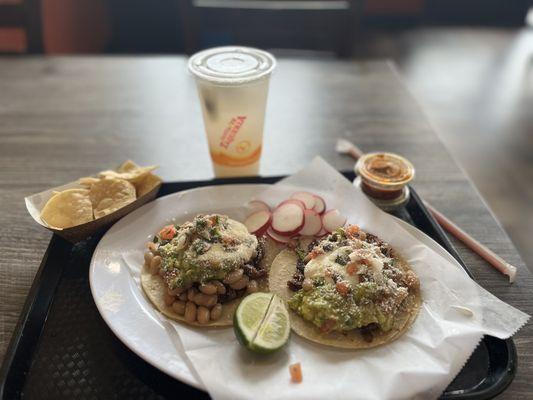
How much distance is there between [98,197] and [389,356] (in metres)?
1.24

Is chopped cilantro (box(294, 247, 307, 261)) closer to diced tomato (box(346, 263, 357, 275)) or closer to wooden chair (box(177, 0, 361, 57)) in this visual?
diced tomato (box(346, 263, 357, 275))

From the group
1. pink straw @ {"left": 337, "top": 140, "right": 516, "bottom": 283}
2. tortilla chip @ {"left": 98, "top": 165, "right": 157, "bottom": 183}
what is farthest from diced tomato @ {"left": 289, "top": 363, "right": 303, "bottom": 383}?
tortilla chip @ {"left": 98, "top": 165, "right": 157, "bottom": 183}

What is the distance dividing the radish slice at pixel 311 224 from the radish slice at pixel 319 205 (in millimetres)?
38

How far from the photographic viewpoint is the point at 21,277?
1774 mm

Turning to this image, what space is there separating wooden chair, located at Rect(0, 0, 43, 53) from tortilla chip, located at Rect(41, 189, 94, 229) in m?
1.93

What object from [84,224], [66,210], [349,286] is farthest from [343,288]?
[66,210]

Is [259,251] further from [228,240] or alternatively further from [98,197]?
[98,197]

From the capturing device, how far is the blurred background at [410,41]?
124 inches

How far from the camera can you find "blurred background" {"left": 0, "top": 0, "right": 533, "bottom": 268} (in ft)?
10.3

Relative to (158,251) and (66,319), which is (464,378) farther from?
→ (66,319)

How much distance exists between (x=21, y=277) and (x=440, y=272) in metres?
1.52

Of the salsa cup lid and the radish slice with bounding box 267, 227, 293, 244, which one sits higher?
the salsa cup lid

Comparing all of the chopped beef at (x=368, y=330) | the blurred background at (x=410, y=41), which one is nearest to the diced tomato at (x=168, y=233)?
the chopped beef at (x=368, y=330)

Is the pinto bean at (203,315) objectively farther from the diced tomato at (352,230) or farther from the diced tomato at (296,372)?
the diced tomato at (352,230)
